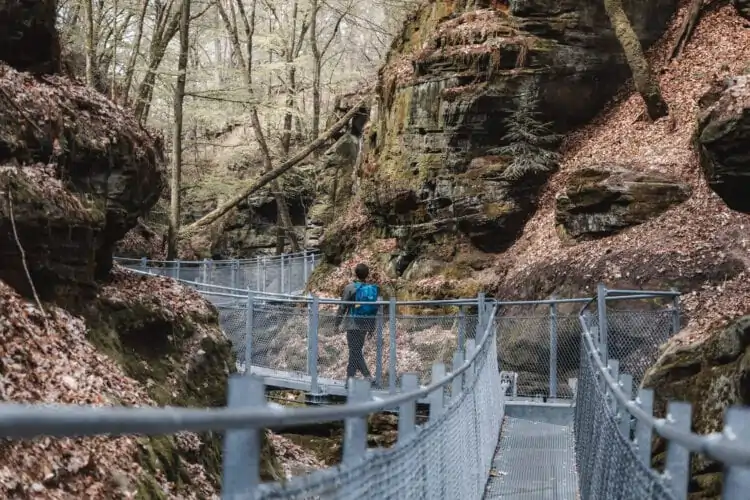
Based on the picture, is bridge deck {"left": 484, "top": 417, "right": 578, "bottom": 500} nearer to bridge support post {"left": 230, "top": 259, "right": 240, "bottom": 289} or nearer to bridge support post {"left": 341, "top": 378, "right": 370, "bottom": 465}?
bridge support post {"left": 341, "top": 378, "right": 370, "bottom": 465}

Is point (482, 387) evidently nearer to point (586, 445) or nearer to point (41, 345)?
point (586, 445)

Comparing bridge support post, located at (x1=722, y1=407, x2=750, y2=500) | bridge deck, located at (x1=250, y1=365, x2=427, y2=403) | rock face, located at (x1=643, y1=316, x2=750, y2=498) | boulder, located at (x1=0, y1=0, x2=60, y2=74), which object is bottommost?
bridge deck, located at (x1=250, y1=365, x2=427, y2=403)

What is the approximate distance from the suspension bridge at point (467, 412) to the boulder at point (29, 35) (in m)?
4.90

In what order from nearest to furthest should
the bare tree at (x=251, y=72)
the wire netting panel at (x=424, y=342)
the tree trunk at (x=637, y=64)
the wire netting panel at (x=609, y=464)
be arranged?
the wire netting panel at (x=609, y=464), the wire netting panel at (x=424, y=342), the tree trunk at (x=637, y=64), the bare tree at (x=251, y=72)

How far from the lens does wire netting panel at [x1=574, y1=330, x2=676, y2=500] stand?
3010 mm

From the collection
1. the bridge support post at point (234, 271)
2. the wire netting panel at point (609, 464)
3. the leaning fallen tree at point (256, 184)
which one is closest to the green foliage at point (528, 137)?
the leaning fallen tree at point (256, 184)

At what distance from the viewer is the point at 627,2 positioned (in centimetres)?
2133

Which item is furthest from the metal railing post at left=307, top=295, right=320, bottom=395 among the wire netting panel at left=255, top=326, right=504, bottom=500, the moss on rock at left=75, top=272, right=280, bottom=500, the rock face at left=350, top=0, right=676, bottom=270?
the rock face at left=350, top=0, right=676, bottom=270

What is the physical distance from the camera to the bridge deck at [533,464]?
7.37 m

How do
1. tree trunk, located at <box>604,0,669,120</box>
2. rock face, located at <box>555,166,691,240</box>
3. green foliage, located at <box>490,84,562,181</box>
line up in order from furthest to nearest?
green foliage, located at <box>490,84,562,181</box> → tree trunk, located at <box>604,0,669,120</box> → rock face, located at <box>555,166,691,240</box>

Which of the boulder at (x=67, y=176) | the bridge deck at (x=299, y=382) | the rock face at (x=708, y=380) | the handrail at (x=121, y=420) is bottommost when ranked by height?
the bridge deck at (x=299, y=382)

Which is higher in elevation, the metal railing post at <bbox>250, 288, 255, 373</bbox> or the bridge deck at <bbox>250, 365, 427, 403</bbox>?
the metal railing post at <bbox>250, 288, 255, 373</bbox>

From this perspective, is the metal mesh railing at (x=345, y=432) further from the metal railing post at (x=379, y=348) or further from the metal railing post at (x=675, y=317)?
the metal railing post at (x=675, y=317)

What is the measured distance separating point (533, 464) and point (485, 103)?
42.5 ft
